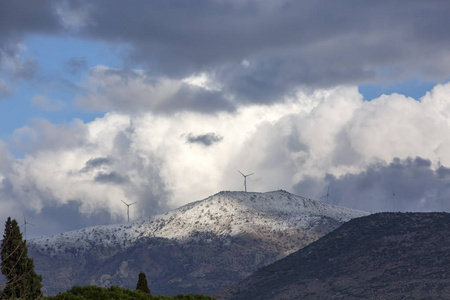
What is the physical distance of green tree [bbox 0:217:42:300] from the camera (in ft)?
277

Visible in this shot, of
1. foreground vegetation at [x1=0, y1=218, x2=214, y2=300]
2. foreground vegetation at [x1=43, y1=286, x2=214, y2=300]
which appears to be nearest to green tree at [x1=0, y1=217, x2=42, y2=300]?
foreground vegetation at [x1=0, y1=218, x2=214, y2=300]

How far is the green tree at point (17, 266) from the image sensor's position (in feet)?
277

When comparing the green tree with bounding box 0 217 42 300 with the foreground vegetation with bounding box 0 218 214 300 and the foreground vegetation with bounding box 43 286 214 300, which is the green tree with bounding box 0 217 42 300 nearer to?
the foreground vegetation with bounding box 0 218 214 300

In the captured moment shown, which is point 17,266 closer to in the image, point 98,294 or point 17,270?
point 17,270

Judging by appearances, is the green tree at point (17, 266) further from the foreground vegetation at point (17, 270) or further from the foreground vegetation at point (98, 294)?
the foreground vegetation at point (98, 294)

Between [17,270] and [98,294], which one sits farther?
[17,270]

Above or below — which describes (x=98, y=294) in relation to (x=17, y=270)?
below

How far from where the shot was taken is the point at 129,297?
7106 centimetres

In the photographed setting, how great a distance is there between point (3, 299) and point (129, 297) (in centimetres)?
1547

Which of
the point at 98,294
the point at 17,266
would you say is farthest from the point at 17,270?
the point at 98,294

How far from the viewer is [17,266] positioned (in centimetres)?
8644

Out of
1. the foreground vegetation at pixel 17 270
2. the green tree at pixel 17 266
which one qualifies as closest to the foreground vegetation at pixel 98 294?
the foreground vegetation at pixel 17 270

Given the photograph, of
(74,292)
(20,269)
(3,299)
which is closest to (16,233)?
(20,269)

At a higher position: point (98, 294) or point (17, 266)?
point (17, 266)
